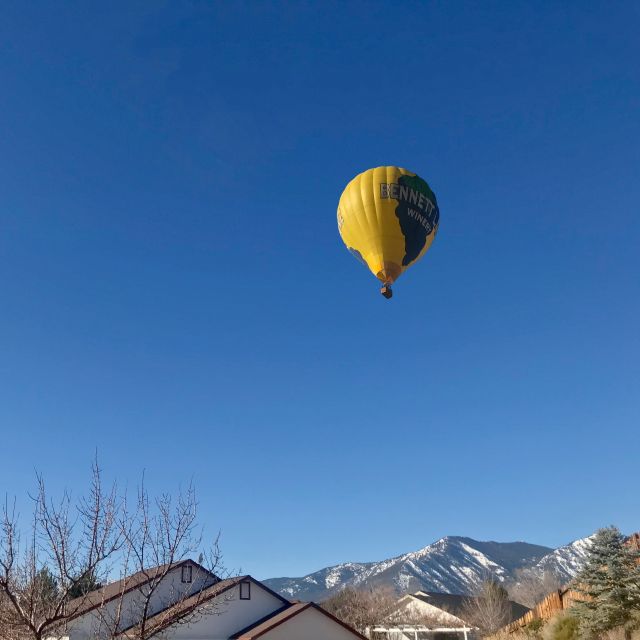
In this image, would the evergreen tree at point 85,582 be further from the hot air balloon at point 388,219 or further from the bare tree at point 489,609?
the bare tree at point 489,609

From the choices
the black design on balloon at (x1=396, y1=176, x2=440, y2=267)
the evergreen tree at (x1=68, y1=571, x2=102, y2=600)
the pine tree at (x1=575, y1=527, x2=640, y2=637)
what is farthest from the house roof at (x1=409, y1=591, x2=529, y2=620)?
the evergreen tree at (x1=68, y1=571, x2=102, y2=600)

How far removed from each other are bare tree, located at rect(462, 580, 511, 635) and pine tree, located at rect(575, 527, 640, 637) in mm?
36763

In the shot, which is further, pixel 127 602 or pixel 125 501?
pixel 127 602

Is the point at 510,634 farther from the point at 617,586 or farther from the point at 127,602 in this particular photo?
the point at 127,602

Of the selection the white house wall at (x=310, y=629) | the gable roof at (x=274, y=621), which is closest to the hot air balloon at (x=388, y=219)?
the gable roof at (x=274, y=621)

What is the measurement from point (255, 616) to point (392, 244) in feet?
83.5

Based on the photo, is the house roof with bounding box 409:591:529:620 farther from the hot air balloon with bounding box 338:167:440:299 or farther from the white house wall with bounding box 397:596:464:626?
the hot air balloon with bounding box 338:167:440:299

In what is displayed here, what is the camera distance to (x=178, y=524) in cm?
1359

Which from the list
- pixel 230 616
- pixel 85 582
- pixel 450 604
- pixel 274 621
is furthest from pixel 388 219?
pixel 450 604

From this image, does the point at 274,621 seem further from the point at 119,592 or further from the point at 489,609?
the point at 489,609

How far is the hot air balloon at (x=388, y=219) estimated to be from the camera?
24.0 metres

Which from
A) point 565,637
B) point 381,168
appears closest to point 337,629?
point 565,637

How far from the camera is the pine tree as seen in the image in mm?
22344

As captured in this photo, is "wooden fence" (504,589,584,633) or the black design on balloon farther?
"wooden fence" (504,589,584,633)
